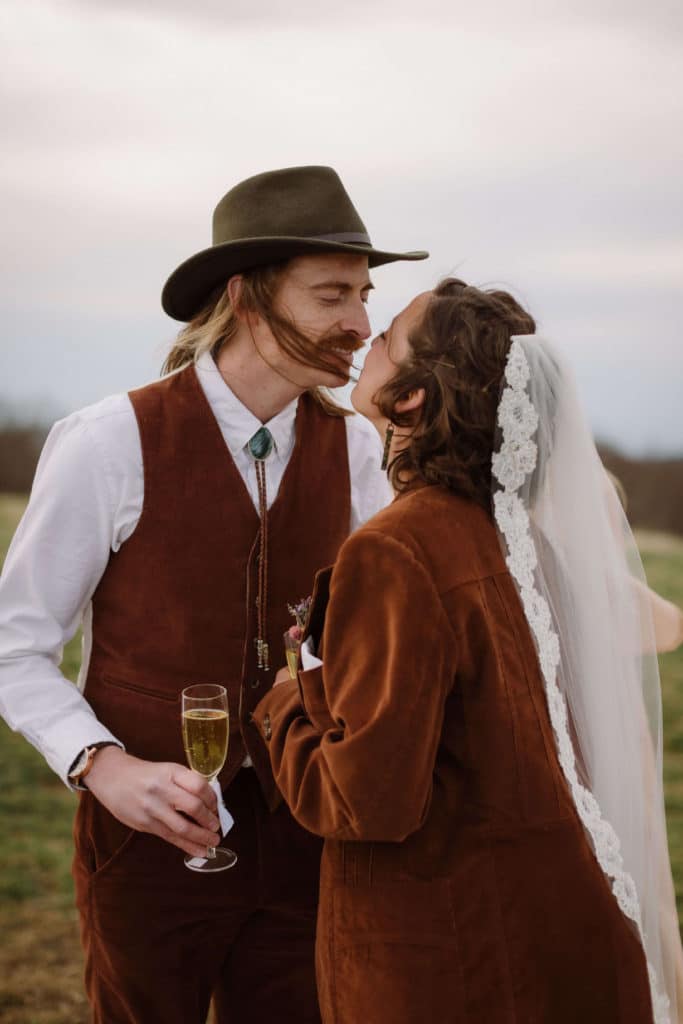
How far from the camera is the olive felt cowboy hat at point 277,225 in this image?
6.83 feet

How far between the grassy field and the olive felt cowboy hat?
2502mm

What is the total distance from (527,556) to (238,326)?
858 millimetres

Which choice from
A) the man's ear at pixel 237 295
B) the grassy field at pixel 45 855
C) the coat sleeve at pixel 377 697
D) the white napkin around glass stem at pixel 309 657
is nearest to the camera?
the coat sleeve at pixel 377 697

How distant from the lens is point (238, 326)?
7.18 ft

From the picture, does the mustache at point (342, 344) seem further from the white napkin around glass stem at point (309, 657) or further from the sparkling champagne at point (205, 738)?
the sparkling champagne at point (205, 738)

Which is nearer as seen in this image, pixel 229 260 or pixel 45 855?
pixel 229 260

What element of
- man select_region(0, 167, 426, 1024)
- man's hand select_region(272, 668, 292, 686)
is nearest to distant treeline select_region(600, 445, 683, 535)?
man select_region(0, 167, 426, 1024)

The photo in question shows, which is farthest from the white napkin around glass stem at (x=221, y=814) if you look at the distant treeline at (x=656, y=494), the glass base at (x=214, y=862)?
the distant treeline at (x=656, y=494)

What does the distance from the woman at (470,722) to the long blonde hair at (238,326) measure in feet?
0.97

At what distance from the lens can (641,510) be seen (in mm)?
6473

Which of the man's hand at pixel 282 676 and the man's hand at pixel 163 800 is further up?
the man's hand at pixel 282 676

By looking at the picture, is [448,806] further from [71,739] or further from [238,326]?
[238,326]

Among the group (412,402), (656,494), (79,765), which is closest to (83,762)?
(79,765)

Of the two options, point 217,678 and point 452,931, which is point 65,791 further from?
point 452,931
